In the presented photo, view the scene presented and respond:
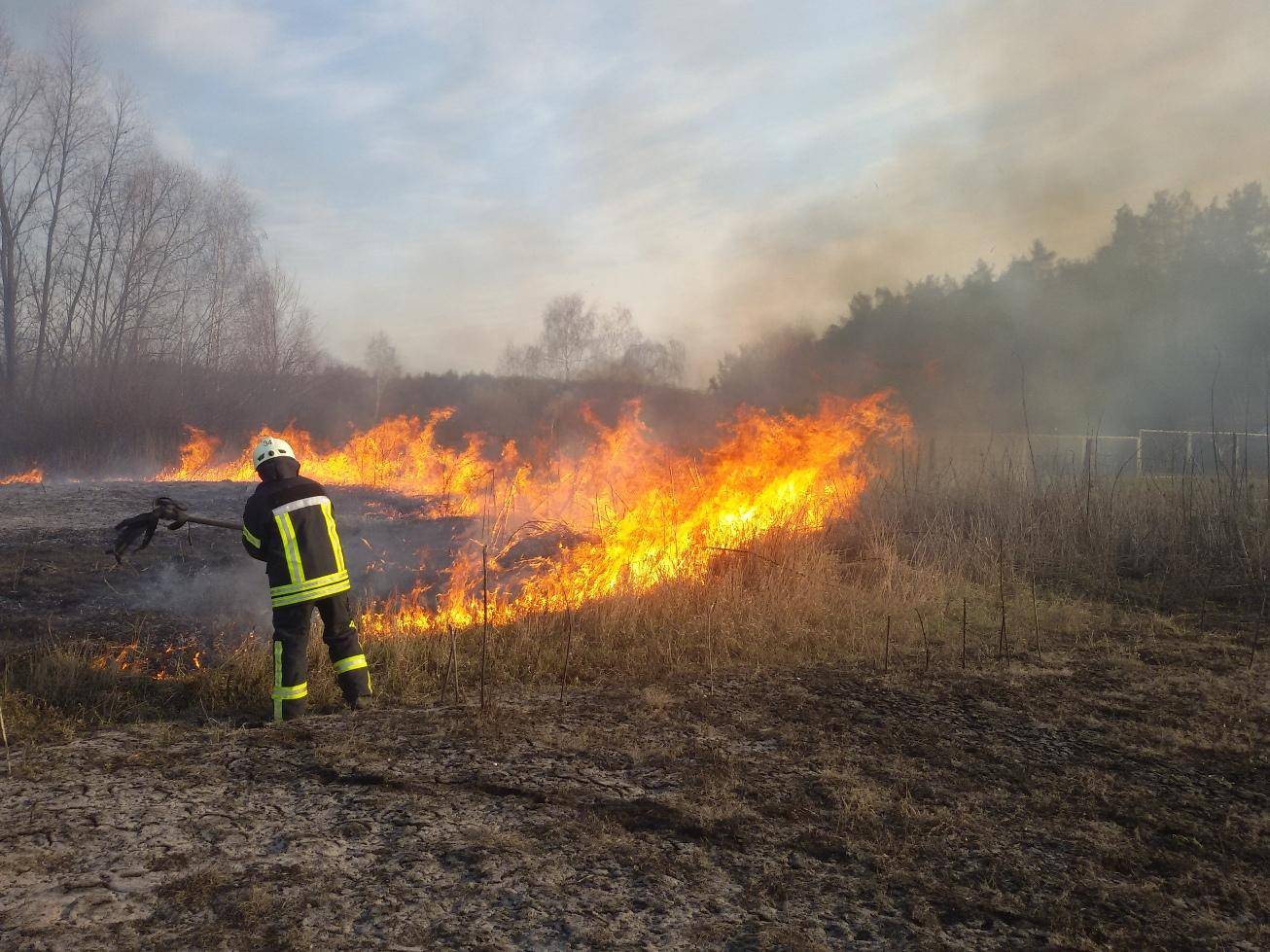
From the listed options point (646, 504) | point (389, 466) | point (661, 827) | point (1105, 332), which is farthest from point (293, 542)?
point (1105, 332)

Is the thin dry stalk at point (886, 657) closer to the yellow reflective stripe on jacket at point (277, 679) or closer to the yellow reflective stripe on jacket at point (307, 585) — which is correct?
the yellow reflective stripe on jacket at point (307, 585)

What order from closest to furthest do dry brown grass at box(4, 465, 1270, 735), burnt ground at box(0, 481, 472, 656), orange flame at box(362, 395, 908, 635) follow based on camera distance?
dry brown grass at box(4, 465, 1270, 735) → burnt ground at box(0, 481, 472, 656) → orange flame at box(362, 395, 908, 635)

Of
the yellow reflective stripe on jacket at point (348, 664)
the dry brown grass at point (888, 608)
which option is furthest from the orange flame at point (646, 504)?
the yellow reflective stripe on jacket at point (348, 664)

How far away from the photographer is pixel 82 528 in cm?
958

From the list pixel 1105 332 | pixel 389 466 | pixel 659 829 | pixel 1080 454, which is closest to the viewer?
pixel 659 829

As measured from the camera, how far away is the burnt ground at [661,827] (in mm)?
3004

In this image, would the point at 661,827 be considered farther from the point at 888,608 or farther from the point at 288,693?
the point at 888,608

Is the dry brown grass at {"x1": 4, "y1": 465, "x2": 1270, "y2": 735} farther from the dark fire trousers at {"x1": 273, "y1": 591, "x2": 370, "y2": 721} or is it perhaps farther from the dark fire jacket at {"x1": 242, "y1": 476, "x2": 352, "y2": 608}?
the dark fire jacket at {"x1": 242, "y1": 476, "x2": 352, "y2": 608}

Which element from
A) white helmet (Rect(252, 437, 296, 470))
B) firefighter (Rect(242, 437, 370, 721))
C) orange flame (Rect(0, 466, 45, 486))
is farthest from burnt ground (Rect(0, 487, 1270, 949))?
orange flame (Rect(0, 466, 45, 486))

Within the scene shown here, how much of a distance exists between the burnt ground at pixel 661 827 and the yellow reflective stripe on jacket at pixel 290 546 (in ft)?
3.21

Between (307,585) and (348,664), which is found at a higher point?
(307,585)

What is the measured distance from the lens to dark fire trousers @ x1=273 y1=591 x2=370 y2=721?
17.2 ft

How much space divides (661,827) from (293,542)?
309 centimetres

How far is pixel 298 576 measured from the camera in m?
5.30
